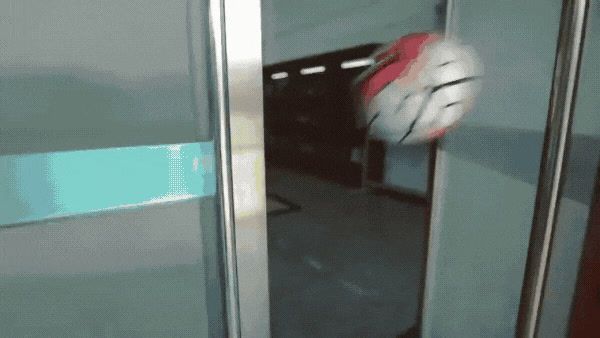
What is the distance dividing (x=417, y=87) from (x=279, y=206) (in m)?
2.64

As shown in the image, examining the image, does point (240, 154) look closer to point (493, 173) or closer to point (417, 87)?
point (417, 87)

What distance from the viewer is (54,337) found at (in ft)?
2.96

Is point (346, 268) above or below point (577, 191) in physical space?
below

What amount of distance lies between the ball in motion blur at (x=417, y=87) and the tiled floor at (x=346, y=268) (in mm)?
960

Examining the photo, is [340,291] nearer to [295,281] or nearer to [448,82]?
[295,281]

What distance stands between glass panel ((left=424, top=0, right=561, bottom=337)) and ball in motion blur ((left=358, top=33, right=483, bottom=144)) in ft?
0.84

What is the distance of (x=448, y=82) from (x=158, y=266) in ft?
2.41

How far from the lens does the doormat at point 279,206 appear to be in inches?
126

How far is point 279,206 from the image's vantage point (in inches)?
133

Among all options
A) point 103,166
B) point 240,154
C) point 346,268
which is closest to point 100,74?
point 103,166

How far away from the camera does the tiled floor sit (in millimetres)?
1600

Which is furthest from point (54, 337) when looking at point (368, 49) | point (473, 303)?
point (368, 49)

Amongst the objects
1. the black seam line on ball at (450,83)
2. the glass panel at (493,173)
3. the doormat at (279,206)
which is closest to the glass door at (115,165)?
the black seam line on ball at (450,83)

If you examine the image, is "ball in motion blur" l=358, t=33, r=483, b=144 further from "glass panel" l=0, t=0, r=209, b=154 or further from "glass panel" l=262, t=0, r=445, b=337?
"glass panel" l=0, t=0, r=209, b=154
